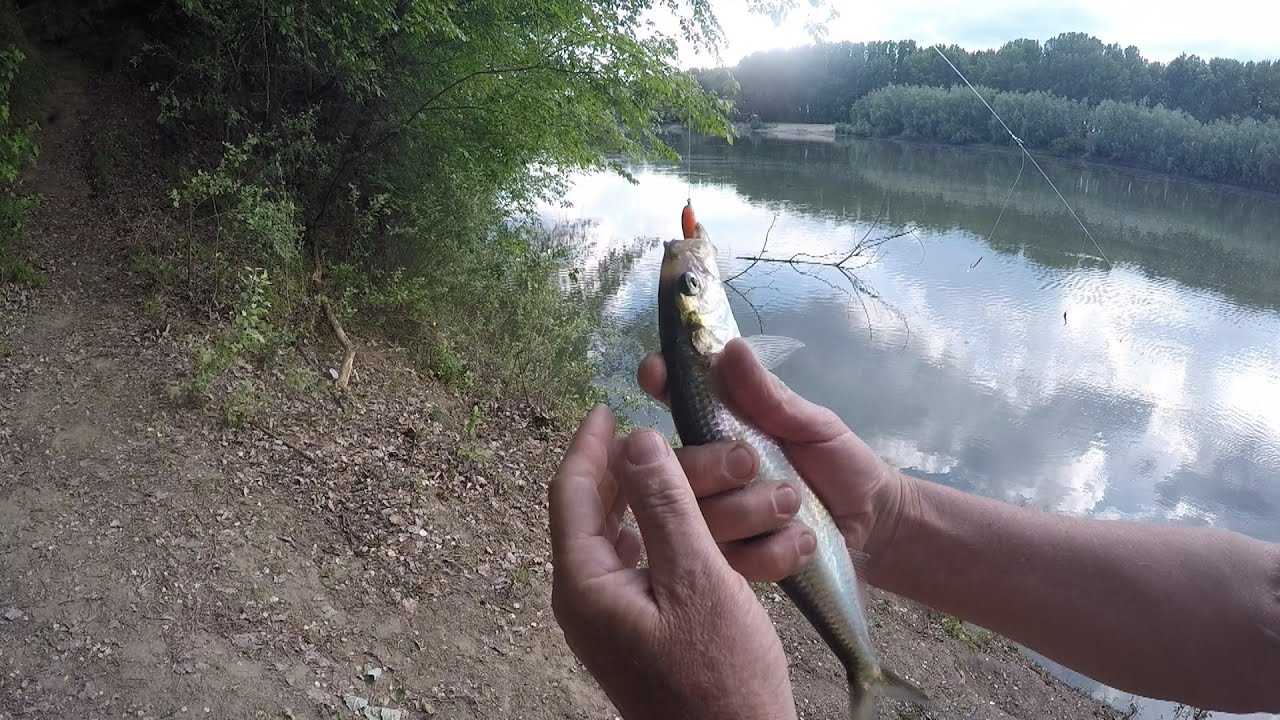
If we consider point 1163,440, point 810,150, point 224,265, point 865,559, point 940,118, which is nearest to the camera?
point 865,559

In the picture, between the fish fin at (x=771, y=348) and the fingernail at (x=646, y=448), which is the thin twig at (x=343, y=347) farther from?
the fingernail at (x=646, y=448)

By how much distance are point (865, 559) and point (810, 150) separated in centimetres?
3882

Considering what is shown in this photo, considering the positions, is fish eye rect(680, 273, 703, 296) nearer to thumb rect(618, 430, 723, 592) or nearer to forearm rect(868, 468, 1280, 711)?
thumb rect(618, 430, 723, 592)

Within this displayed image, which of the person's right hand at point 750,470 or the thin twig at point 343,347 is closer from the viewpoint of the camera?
the person's right hand at point 750,470

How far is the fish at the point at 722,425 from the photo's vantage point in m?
2.07

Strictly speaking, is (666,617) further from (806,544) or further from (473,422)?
(473,422)

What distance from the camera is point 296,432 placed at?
6.17 meters

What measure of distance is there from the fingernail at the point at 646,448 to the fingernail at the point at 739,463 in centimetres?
39

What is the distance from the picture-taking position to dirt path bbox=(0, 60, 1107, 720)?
3988mm

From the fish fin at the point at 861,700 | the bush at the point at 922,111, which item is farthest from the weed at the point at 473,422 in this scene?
the bush at the point at 922,111

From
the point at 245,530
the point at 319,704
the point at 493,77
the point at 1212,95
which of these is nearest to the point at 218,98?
the point at 493,77

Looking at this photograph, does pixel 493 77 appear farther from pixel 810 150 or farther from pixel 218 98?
pixel 810 150

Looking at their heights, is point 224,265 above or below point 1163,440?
above

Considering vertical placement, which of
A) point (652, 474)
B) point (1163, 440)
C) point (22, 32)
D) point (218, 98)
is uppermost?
point (22, 32)
